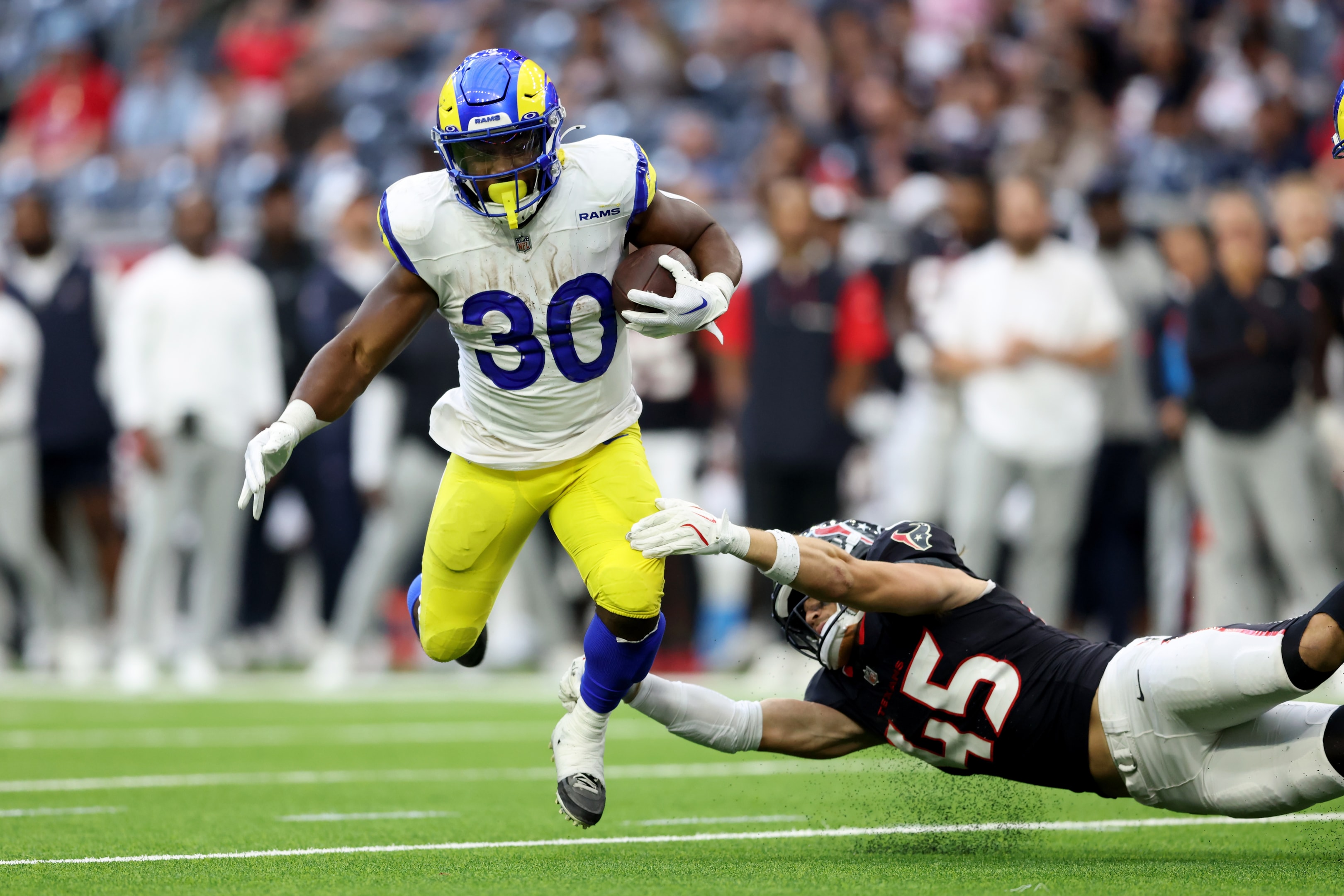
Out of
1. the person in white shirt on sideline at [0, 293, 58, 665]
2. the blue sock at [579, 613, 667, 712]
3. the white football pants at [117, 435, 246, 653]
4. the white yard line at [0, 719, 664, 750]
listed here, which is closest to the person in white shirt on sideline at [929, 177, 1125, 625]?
the white yard line at [0, 719, 664, 750]

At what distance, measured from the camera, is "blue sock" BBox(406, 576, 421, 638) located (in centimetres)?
480

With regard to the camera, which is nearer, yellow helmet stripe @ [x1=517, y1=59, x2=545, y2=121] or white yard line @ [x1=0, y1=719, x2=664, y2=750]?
yellow helmet stripe @ [x1=517, y1=59, x2=545, y2=121]

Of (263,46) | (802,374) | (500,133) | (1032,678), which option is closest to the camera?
(1032,678)

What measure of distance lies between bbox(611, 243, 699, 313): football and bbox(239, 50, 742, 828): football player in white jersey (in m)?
0.07

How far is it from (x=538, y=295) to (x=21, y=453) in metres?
5.74

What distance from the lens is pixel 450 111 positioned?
419cm

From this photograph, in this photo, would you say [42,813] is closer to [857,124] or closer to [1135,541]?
[1135,541]

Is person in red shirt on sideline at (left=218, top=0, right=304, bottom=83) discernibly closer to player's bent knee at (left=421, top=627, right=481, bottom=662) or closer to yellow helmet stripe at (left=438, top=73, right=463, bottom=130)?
player's bent knee at (left=421, top=627, right=481, bottom=662)

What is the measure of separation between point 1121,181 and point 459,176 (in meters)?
5.64

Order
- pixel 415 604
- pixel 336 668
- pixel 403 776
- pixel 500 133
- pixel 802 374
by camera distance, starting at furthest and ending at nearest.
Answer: pixel 336 668 < pixel 802 374 < pixel 403 776 < pixel 415 604 < pixel 500 133

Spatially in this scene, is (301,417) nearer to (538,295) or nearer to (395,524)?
(538,295)

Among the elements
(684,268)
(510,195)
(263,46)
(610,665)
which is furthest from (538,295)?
(263,46)

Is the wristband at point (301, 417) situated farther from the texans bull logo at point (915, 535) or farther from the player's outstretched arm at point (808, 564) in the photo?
the texans bull logo at point (915, 535)

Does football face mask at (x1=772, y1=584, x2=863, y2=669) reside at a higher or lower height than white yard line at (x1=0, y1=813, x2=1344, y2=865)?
higher
